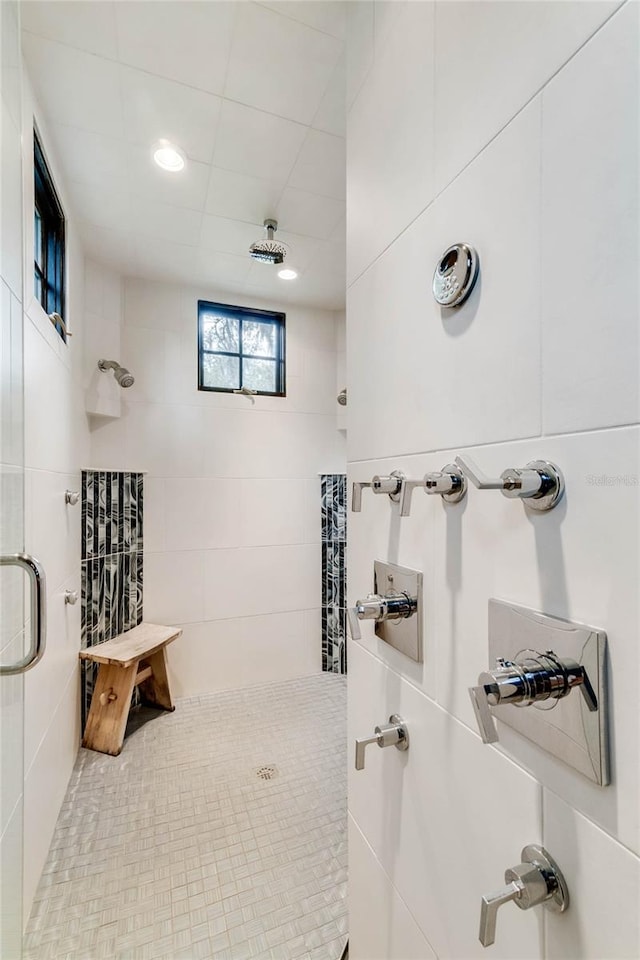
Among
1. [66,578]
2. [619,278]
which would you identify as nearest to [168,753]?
[66,578]

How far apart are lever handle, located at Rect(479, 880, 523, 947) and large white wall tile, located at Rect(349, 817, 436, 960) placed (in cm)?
36

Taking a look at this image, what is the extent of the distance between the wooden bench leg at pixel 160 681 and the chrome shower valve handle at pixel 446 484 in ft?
7.66

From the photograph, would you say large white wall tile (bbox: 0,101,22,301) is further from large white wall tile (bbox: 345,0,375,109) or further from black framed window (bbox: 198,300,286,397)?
black framed window (bbox: 198,300,286,397)

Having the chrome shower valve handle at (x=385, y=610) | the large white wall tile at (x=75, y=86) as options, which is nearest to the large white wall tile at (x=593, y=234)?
the chrome shower valve handle at (x=385, y=610)

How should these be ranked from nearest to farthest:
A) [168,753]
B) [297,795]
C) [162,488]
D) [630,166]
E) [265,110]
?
1. [630,166]
2. [265,110]
3. [297,795]
4. [168,753]
5. [162,488]

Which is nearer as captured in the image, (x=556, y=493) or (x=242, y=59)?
(x=556, y=493)

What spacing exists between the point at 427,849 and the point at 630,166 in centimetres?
94

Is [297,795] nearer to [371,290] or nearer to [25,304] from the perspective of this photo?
[371,290]

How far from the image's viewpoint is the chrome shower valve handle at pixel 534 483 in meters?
0.47

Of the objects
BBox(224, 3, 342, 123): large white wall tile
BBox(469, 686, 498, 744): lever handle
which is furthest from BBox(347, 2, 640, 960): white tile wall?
BBox(224, 3, 342, 123): large white wall tile

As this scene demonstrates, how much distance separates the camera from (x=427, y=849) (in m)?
0.69

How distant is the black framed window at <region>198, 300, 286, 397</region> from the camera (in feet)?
9.21

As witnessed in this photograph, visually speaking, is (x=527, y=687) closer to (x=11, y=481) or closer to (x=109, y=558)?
(x=11, y=481)

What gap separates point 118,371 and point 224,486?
92cm
